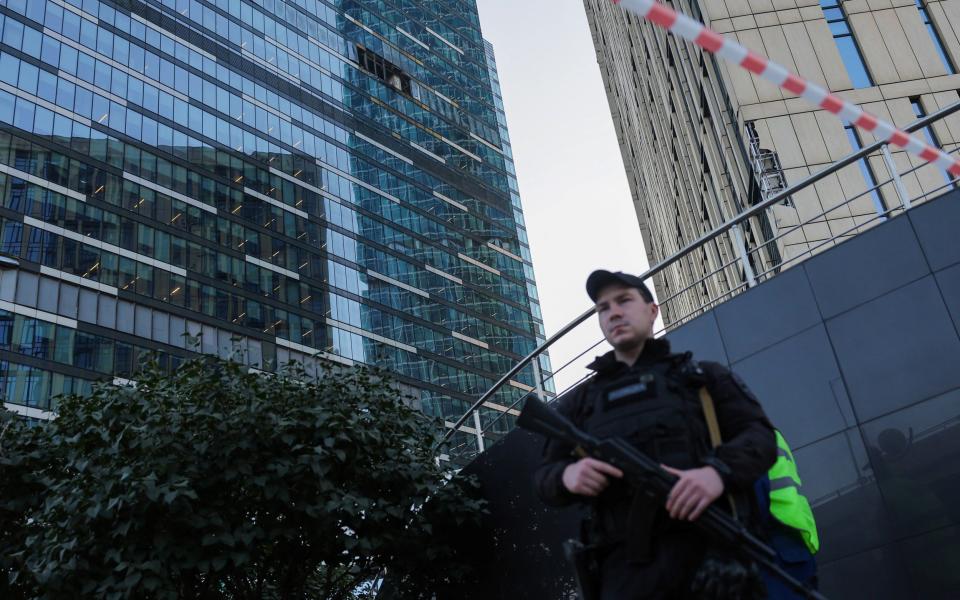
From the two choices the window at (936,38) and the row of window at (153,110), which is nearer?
the window at (936,38)

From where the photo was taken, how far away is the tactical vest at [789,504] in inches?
184

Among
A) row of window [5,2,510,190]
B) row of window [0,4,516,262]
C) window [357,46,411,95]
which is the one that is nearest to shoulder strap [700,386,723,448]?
row of window [0,4,516,262]

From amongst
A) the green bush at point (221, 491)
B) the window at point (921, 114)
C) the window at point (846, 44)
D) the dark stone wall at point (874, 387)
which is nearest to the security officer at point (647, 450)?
the dark stone wall at point (874, 387)

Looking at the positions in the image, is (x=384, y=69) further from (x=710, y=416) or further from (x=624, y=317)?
(x=710, y=416)

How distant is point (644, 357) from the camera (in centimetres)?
461

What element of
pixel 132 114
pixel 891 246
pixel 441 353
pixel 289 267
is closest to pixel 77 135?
pixel 132 114

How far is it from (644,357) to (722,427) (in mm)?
511

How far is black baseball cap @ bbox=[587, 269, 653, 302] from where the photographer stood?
463cm

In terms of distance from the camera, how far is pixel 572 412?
15.4 ft

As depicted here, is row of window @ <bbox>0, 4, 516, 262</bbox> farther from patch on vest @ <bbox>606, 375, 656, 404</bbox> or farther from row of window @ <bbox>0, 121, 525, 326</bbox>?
patch on vest @ <bbox>606, 375, 656, 404</bbox>

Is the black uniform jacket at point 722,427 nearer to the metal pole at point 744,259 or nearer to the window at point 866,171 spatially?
the metal pole at point 744,259

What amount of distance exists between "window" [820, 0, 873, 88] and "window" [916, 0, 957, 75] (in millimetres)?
2278

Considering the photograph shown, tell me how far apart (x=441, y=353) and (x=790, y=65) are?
59962 millimetres

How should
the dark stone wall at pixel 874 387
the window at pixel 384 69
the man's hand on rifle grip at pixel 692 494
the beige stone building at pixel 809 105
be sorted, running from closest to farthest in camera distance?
the man's hand on rifle grip at pixel 692 494 → the dark stone wall at pixel 874 387 → the beige stone building at pixel 809 105 → the window at pixel 384 69
